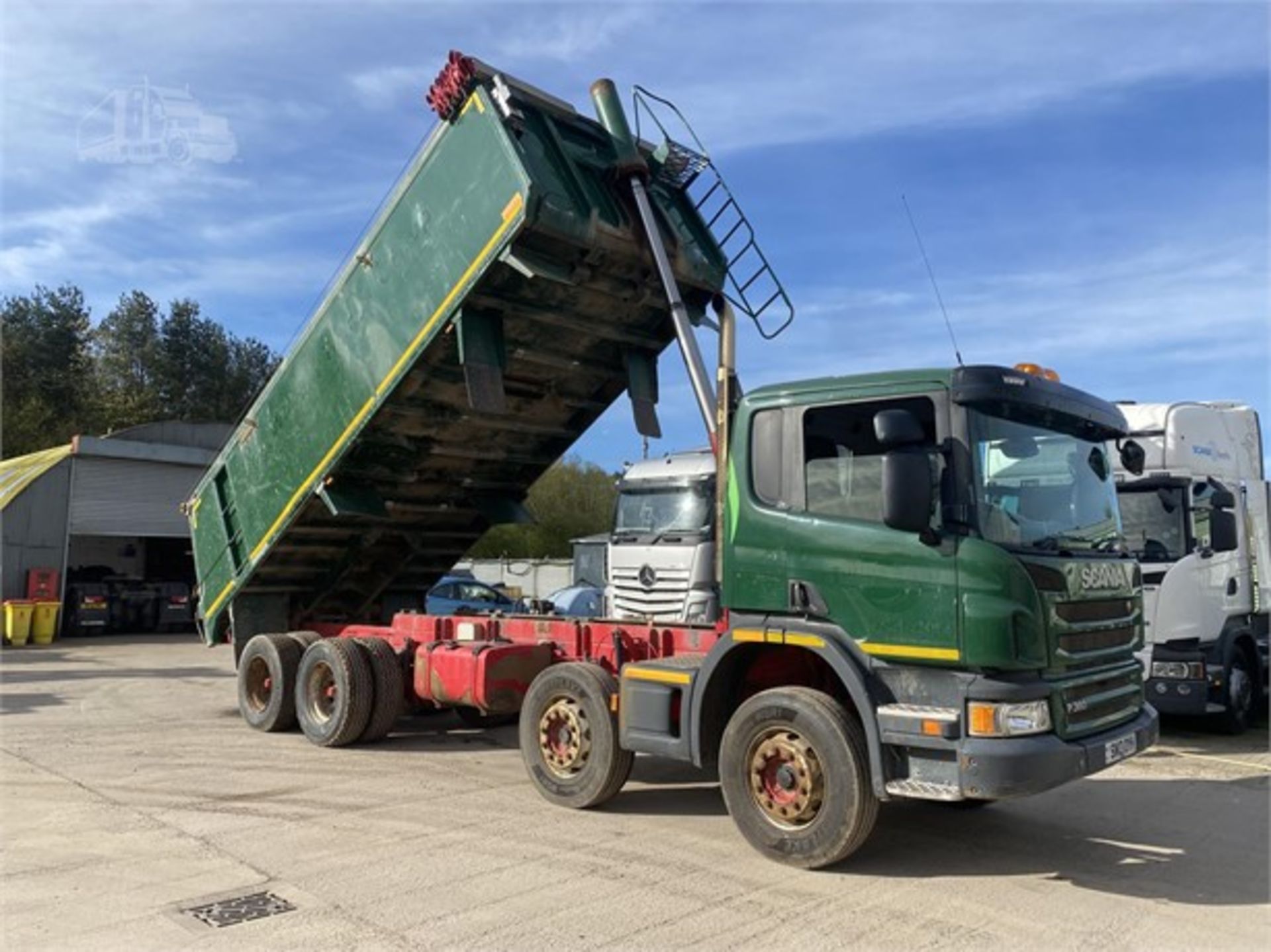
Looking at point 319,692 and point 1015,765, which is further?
point 319,692

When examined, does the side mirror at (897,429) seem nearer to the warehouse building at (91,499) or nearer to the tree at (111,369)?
the warehouse building at (91,499)

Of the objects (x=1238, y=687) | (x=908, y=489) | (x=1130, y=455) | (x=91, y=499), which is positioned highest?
(x=91, y=499)

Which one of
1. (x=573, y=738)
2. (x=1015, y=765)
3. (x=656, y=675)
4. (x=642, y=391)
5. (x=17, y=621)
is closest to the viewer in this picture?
(x=1015, y=765)

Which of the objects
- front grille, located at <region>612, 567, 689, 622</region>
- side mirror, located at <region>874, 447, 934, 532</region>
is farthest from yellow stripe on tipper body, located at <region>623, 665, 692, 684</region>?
front grille, located at <region>612, 567, 689, 622</region>

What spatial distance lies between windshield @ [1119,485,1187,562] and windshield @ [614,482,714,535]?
4054 mm

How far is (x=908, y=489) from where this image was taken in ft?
15.7

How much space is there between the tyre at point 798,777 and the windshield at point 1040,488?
1288 millimetres

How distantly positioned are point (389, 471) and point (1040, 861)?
19.9ft

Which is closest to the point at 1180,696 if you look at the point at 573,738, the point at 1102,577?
the point at 1102,577

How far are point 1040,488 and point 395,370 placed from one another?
492cm

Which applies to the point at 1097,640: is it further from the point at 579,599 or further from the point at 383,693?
the point at 579,599

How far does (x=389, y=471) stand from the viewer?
8922 millimetres

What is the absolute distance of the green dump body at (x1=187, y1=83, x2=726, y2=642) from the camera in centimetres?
707

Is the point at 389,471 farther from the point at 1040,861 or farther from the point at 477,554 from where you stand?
the point at 477,554
